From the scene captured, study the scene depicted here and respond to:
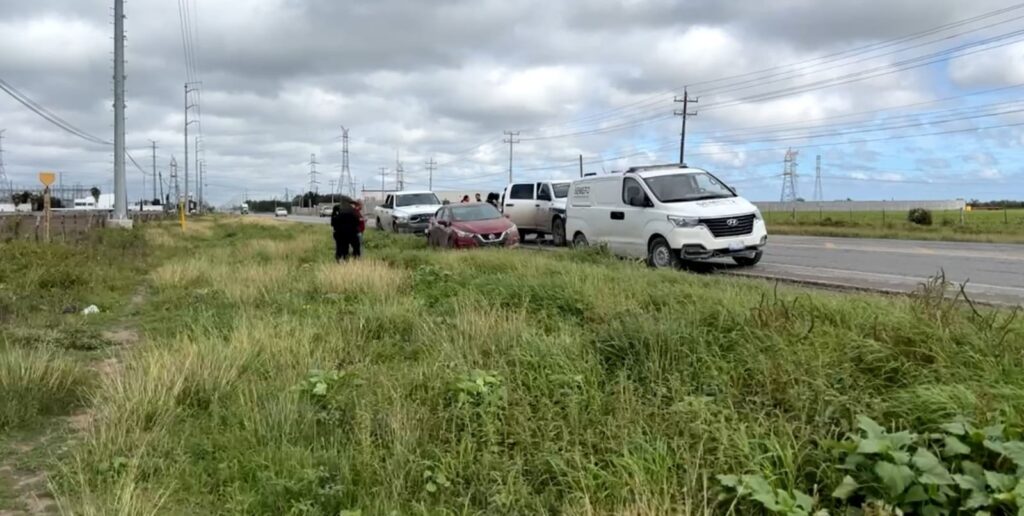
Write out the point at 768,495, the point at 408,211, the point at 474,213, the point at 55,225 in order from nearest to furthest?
the point at 768,495 < the point at 474,213 < the point at 408,211 < the point at 55,225

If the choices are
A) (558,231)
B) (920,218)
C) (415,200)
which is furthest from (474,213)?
(920,218)

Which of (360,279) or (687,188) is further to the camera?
(687,188)

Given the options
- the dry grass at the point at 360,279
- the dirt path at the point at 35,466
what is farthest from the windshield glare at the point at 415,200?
the dirt path at the point at 35,466

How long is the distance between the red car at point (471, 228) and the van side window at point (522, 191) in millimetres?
4367

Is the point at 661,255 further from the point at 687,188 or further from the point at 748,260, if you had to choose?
the point at 748,260

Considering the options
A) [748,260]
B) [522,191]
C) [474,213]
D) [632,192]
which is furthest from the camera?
[522,191]

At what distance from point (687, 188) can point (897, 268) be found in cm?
421

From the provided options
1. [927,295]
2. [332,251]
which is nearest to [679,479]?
[927,295]

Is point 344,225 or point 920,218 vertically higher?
point 920,218

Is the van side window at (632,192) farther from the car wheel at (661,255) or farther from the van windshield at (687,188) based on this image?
the car wheel at (661,255)

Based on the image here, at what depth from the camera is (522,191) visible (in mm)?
25188

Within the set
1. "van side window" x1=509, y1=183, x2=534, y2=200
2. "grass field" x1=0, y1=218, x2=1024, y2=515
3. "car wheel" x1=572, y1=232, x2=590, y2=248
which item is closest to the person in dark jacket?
"car wheel" x1=572, y1=232, x2=590, y2=248

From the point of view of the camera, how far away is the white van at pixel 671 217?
1277 cm

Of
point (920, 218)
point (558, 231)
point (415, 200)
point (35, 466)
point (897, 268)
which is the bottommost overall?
Answer: point (35, 466)
